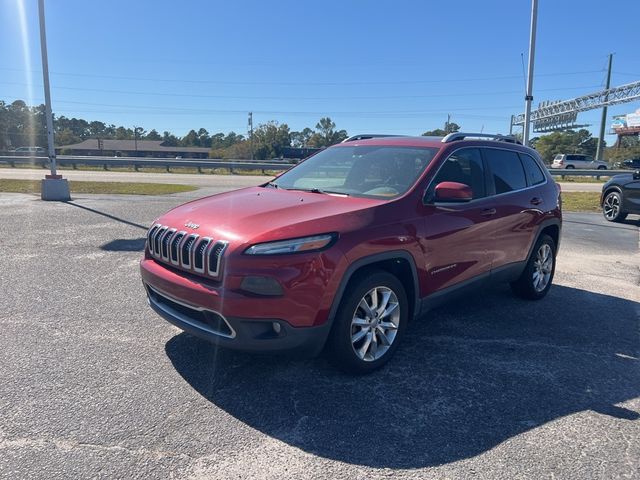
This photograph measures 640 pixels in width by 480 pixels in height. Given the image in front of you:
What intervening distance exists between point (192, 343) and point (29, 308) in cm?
199

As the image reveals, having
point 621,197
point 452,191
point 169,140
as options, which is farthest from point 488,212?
point 169,140

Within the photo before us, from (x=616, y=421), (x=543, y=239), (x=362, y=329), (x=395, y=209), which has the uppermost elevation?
(x=395, y=209)

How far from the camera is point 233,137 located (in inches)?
5443

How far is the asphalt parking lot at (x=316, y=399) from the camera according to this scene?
2.62m

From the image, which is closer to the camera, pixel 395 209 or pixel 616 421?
pixel 616 421

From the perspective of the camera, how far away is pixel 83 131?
457 ft

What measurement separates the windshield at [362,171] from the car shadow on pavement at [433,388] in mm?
1408

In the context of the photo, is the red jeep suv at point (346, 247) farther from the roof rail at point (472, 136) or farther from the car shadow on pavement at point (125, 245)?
the car shadow on pavement at point (125, 245)

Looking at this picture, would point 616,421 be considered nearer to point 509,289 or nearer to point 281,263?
point 281,263

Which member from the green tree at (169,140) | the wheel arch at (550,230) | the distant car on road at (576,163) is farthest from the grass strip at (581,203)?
the green tree at (169,140)

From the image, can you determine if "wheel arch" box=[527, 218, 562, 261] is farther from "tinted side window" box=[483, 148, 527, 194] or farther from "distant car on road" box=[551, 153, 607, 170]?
"distant car on road" box=[551, 153, 607, 170]

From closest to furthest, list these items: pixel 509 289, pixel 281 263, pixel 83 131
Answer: pixel 281 263, pixel 509 289, pixel 83 131

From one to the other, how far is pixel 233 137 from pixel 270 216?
140 meters

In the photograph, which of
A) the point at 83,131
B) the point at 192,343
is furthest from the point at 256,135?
the point at 192,343
